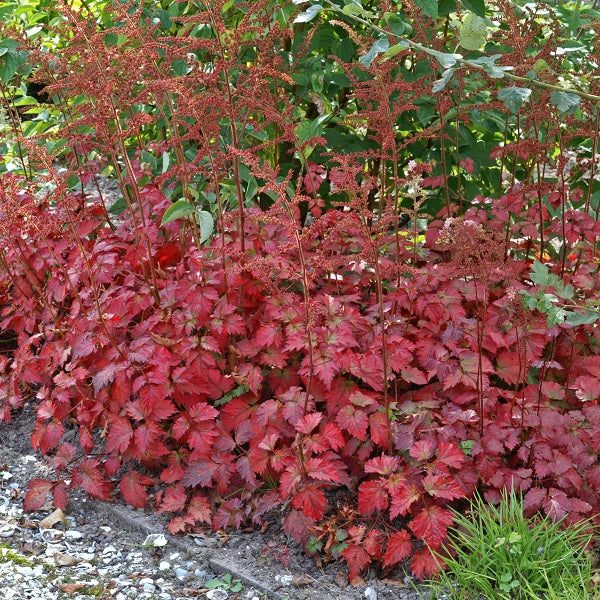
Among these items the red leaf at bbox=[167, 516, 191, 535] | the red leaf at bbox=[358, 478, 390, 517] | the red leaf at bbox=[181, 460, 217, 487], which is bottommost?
the red leaf at bbox=[167, 516, 191, 535]

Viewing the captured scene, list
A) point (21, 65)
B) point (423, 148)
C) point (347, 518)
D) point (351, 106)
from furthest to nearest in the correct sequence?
1. point (351, 106)
2. point (423, 148)
3. point (21, 65)
4. point (347, 518)

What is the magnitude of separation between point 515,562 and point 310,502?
0.62 metres

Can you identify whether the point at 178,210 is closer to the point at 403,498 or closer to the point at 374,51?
the point at 374,51

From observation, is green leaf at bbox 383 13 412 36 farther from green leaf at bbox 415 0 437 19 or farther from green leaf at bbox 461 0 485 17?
green leaf at bbox 461 0 485 17

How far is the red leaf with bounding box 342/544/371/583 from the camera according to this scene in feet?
7.87

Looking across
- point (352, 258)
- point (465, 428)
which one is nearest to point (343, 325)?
point (352, 258)

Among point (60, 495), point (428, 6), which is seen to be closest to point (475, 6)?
point (428, 6)

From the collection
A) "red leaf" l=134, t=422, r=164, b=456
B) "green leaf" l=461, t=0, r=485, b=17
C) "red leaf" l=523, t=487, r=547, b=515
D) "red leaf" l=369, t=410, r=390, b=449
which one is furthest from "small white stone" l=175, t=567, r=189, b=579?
"green leaf" l=461, t=0, r=485, b=17

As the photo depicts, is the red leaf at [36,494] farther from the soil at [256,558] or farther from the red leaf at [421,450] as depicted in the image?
the red leaf at [421,450]

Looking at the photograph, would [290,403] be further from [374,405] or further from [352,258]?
[352,258]

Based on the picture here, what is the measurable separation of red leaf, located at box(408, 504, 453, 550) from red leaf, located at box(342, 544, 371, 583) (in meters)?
0.18

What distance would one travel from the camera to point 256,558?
2549mm

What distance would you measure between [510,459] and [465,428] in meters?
0.22

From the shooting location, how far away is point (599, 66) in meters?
2.96
